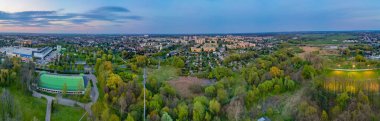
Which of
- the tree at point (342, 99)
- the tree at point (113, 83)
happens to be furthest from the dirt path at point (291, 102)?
the tree at point (113, 83)

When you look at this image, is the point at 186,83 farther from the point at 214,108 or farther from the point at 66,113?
the point at 66,113

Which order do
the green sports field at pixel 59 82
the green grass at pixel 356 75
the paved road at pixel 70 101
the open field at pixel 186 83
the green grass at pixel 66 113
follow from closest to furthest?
the green grass at pixel 66 113
the paved road at pixel 70 101
the open field at pixel 186 83
the green sports field at pixel 59 82
the green grass at pixel 356 75

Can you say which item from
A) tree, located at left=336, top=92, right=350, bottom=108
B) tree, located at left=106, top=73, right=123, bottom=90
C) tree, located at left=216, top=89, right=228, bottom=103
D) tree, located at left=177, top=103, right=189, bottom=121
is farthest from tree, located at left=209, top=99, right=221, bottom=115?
tree, located at left=336, top=92, right=350, bottom=108

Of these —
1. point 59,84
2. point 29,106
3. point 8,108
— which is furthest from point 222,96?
point 59,84

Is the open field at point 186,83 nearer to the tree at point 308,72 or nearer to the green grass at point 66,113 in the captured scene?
Result: the green grass at point 66,113

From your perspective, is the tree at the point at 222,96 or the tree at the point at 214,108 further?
the tree at the point at 222,96

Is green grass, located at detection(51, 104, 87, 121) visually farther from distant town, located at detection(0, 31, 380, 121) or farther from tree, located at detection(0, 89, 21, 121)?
tree, located at detection(0, 89, 21, 121)

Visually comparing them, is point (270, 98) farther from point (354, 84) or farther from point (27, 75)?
point (27, 75)
